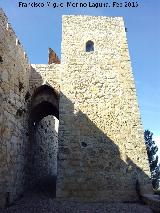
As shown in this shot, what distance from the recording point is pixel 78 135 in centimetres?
830

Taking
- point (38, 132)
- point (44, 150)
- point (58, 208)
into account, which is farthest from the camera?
point (44, 150)

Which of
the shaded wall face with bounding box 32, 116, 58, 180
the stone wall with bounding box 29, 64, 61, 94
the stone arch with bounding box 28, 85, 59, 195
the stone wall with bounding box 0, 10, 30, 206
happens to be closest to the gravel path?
the stone wall with bounding box 0, 10, 30, 206

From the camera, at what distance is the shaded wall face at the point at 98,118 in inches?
303

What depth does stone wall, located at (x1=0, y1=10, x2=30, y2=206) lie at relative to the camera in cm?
641

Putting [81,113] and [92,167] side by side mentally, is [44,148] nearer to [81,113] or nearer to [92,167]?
[81,113]

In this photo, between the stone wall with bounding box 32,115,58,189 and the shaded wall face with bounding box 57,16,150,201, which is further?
the stone wall with bounding box 32,115,58,189

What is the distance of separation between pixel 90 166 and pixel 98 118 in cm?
171

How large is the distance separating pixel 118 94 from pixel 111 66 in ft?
4.07

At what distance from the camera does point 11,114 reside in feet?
23.2

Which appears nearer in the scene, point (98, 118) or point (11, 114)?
point (11, 114)

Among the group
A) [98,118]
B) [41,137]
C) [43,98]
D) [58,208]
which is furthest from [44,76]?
[58,208]

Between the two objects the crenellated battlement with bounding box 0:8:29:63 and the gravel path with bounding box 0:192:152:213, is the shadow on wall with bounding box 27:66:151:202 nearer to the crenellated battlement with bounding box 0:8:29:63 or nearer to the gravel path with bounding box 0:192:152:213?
the gravel path with bounding box 0:192:152:213

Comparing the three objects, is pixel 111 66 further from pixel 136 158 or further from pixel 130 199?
pixel 130 199

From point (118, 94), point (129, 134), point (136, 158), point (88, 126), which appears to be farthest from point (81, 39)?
point (136, 158)
